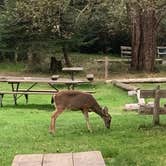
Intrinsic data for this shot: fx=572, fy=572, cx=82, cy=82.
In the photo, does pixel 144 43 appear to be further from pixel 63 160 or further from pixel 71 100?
pixel 63 160

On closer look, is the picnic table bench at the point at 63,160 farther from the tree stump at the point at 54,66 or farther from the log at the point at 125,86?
the tree stump at the point at 54,66

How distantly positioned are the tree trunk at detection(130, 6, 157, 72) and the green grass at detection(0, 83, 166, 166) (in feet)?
43.6

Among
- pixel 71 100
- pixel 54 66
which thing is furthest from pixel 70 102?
pixel 54 66

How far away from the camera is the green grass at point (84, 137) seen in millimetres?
8727

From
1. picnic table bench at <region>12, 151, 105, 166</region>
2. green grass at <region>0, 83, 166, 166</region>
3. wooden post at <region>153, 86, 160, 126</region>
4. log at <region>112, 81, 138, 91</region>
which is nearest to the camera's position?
picnic table bench at <region>12, 151, 105, 166</region>

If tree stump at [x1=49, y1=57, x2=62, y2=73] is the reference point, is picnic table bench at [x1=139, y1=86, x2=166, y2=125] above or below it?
above

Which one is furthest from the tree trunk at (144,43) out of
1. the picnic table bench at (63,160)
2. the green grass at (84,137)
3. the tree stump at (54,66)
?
the picnic table bench at (63,160)

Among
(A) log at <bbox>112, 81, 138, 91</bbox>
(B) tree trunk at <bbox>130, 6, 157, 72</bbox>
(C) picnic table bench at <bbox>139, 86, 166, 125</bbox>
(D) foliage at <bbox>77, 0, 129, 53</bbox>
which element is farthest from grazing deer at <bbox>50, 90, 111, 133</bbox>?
(D) foliage at <bbox>77, 0, 129, 53</bbox>

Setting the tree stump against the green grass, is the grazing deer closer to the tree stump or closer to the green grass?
the green grass

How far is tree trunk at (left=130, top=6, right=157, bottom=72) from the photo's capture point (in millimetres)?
29622

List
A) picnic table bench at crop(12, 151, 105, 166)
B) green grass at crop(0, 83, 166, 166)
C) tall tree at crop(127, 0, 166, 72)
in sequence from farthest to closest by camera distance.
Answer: tall tree at crop(127, 0, 166, 72) → green grass at crop(0, 83, 166, 166) → picnic table bench at crop(12, 151, 105, 166)

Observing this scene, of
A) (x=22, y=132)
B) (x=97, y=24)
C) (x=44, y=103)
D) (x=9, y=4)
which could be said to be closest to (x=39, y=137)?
(x=22, y=132)

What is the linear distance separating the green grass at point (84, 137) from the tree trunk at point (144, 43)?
13291 mm

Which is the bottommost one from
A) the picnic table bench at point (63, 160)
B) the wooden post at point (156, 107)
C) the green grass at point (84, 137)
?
the green grass at point (84, 137)
